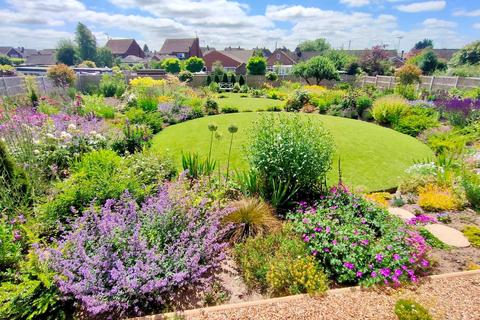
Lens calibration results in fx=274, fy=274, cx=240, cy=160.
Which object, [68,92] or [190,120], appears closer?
[190,120]

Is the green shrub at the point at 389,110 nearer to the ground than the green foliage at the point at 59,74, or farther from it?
nearer to the ground

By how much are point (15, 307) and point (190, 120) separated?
390 inches

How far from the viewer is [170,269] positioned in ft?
8.82

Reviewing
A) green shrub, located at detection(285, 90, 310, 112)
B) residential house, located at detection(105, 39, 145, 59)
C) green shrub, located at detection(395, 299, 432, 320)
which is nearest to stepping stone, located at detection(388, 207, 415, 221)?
green shrub, located at detection(395, 299, 432, 320)

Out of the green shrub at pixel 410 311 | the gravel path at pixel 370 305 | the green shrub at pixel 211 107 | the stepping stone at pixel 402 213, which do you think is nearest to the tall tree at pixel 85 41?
the green shrub at pixel 211 107

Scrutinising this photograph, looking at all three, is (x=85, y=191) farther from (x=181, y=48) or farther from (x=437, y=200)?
(x=181, y=48)

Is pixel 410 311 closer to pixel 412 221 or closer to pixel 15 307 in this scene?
pixel 412 221

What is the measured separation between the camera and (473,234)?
3.73 metres

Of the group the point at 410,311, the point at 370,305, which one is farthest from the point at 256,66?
the point at 410,311

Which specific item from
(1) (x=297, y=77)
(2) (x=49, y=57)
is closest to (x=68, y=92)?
(1) (x=297, y=77)

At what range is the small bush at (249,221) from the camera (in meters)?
3.57

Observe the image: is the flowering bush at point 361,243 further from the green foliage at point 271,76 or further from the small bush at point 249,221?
the green foliage at point 271,76

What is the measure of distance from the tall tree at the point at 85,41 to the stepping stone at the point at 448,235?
6774cm

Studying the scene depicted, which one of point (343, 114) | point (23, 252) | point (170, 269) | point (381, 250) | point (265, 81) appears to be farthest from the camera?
point (265, 81)
